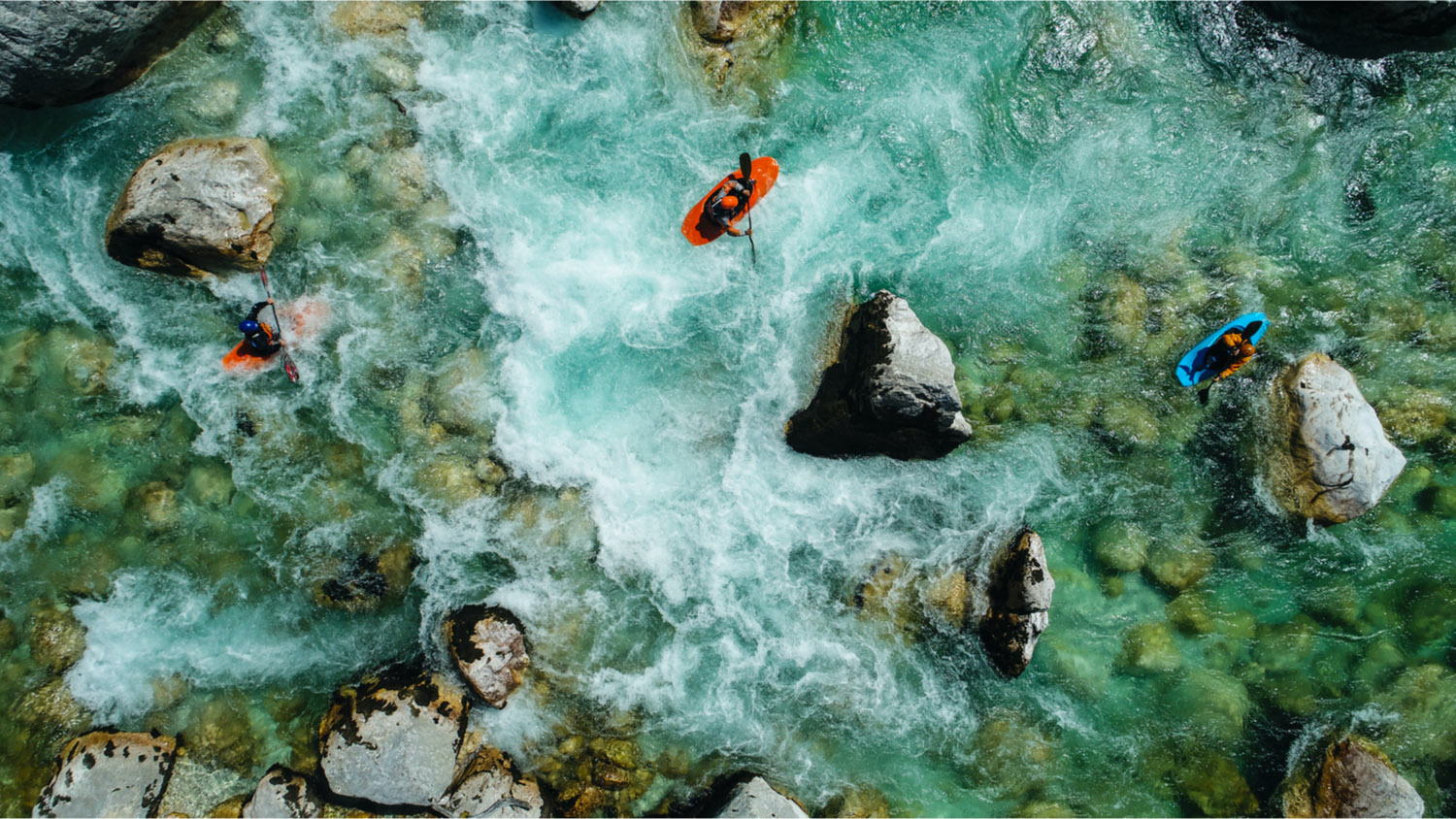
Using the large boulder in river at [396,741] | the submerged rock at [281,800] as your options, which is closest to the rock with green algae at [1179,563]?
the large boulder in river at [396,741]

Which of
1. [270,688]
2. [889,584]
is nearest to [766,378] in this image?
[889,584]

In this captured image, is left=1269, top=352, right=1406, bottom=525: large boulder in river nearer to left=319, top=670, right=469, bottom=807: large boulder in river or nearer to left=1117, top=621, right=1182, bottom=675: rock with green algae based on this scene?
left=1117, top=621, right=1182, bottom=675: rock with green algae

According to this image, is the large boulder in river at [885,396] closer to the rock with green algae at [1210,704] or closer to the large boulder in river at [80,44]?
the rock with green algae at [1210,704]

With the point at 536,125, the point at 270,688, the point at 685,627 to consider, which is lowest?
the point at 270,688

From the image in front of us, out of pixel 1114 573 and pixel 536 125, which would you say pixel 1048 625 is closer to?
pixel 1114 573

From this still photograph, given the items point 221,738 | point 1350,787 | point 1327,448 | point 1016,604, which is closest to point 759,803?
point 1016,604

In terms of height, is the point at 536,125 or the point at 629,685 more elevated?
the point at 536,125

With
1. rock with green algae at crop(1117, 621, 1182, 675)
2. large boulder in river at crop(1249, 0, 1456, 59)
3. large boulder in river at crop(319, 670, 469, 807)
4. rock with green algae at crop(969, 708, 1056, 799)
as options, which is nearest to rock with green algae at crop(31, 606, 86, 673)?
large boulder in river at crop(319, 670, 469, 807)
